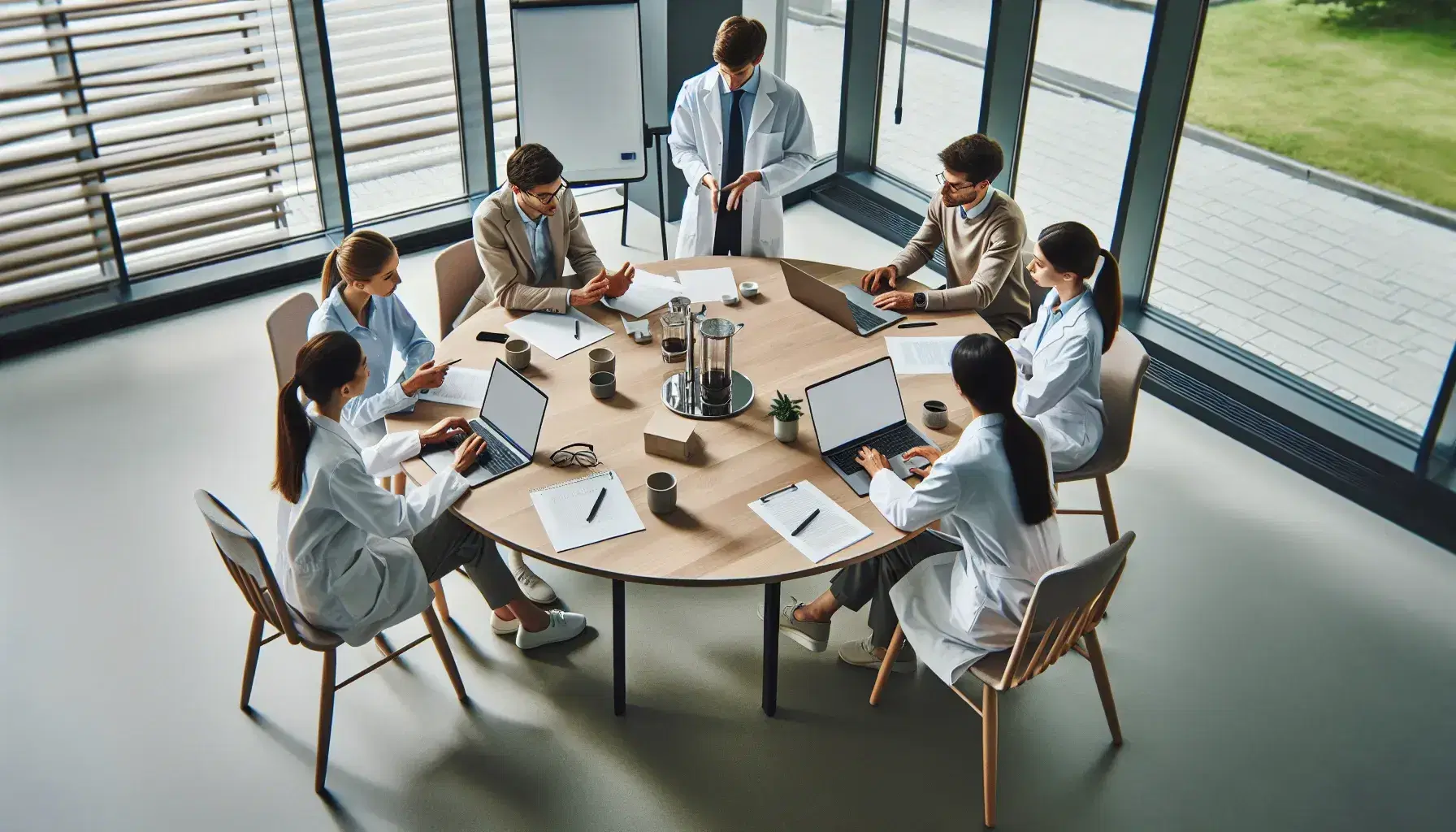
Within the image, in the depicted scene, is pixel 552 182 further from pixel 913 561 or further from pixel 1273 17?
pixel 1273 17

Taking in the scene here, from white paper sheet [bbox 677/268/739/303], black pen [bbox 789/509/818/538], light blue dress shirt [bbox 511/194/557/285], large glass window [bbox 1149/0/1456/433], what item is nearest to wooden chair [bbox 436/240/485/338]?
light blue dress shirt [bbox 511/194/557/285]

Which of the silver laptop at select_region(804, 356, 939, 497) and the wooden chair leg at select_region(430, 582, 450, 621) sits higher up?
the silver laptop at select_region(804, 356, 939, 497)

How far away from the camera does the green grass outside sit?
15.5 feet

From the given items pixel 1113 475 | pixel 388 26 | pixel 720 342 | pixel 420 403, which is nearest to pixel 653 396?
pixel 720 342

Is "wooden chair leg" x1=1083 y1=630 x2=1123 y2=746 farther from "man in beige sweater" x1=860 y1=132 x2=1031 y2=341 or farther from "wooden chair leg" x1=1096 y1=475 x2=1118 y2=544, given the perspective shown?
"man in beige sweater" x1=860 y1=132 x2=1031 y2=341

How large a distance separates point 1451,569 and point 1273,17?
245cm

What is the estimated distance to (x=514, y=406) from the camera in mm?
3639

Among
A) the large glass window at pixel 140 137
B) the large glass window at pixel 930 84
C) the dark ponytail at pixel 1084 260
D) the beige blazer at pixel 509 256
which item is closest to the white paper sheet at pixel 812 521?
the dark ponytail at pixel 1084 260

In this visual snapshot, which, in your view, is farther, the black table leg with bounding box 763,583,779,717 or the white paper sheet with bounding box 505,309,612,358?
the white paper sheet with bounding box 505,309,612,358

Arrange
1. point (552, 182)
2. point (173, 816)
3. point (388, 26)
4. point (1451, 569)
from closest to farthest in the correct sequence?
point (173, 816) < point (552, 182) < point (1451, 569) < point (388, 26)

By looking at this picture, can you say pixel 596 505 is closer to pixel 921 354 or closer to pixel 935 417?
pixel 935 417

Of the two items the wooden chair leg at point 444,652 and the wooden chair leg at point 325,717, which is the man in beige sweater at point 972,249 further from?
the wooden chair leg at point 325,717

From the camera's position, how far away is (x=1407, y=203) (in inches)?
195

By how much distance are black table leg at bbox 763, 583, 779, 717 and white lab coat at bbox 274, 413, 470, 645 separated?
99 centimetres
